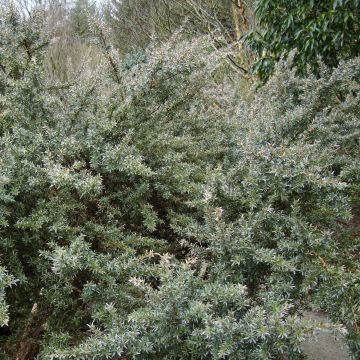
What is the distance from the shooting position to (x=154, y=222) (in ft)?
6.41

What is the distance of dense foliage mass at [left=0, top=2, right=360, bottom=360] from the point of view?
1460 millimetres

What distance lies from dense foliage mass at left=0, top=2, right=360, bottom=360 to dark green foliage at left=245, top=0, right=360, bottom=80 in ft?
3.31

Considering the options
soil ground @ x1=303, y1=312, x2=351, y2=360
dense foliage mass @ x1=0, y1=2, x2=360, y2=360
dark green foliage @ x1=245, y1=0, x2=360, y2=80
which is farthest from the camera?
dark green foliage @ x1=245, y1=0, x2=360, y2=80

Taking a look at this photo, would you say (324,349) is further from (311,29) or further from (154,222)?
(311,29)

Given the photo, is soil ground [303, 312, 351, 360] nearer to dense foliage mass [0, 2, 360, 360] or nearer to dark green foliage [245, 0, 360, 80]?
dense foliage mass [0, 2, 360, 360]

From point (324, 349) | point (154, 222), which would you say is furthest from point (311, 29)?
point (324, 349)

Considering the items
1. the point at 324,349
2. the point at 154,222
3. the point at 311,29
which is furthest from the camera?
the point at 311,29

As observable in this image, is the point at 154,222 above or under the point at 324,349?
above

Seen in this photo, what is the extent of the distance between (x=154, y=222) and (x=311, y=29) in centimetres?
237

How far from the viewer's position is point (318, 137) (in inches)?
A: 100

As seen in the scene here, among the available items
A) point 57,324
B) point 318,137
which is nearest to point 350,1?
point 318,137

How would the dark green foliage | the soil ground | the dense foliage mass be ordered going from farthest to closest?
the dark green foliage → the soil ground → the dense foliage mass

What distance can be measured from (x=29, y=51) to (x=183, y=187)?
1274mm

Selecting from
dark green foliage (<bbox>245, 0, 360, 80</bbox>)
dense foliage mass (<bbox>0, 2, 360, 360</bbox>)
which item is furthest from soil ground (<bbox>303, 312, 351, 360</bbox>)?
dark green foliage (<bbox>245, 0, 360, 80</bbox>)
